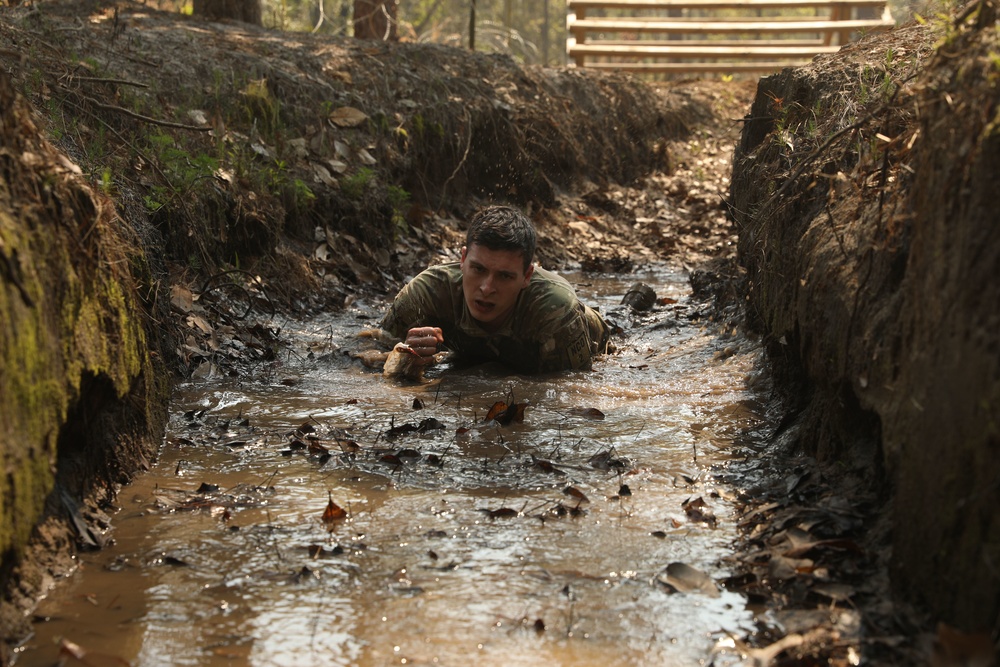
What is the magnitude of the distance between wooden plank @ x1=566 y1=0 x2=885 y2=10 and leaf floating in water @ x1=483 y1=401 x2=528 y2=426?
15.0 metres

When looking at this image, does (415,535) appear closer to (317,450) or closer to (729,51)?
(317,450)

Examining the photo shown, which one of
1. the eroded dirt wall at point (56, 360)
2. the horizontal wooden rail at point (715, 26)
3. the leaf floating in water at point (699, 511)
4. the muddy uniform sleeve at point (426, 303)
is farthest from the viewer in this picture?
the horizontal wooden rail at point (715, 26)

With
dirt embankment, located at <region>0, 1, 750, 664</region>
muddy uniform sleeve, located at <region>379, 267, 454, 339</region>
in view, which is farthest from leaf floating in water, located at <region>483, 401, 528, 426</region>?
dirt embankment, located at <region>0, 1, 750, 664</region>

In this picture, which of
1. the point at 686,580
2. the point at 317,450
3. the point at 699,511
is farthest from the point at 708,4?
the point at 686,580

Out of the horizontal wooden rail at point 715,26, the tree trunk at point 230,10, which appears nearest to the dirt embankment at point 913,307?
the tree trunk at point 230,10

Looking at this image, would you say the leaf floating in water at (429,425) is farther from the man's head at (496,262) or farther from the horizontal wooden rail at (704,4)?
the horizontal wooden rail at (704,4)

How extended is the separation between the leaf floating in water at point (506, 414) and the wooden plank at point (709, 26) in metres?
14.2

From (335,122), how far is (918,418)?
774cm

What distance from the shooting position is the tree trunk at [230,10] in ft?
38.2

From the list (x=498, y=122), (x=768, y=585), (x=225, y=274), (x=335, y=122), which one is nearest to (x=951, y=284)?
(x=768, y=585)

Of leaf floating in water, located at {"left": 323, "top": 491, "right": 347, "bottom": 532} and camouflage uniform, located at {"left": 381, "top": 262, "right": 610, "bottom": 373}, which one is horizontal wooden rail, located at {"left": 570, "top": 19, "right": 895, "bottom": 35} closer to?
camouflage uniform, located at {"left": 381, "top": 262, "right": 610, "bottom": 373}

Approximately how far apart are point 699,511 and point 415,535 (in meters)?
1.16

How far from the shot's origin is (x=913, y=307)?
3109mm

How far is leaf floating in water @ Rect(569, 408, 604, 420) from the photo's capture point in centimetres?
521
